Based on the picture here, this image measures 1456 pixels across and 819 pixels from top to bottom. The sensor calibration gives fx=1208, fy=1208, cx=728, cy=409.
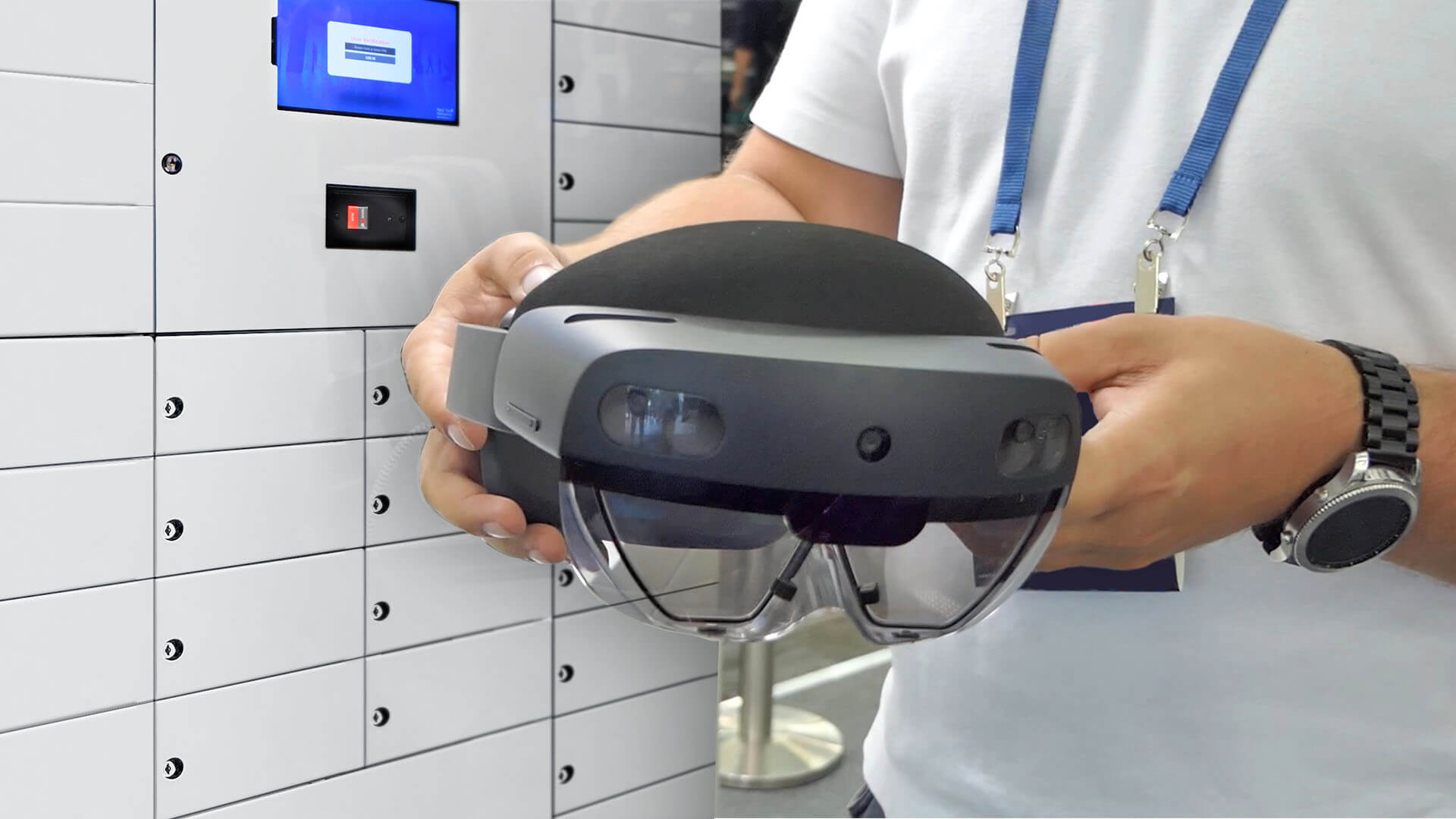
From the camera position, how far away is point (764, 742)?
7.36ft

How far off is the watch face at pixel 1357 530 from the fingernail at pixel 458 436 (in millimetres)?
281

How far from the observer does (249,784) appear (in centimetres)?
110

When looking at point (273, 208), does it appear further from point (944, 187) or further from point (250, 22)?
point (944, 187)

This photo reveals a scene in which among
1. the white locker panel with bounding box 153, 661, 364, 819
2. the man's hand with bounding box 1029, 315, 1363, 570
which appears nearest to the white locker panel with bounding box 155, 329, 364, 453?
the white locker panel with bounding box 153, 661, 364, 819

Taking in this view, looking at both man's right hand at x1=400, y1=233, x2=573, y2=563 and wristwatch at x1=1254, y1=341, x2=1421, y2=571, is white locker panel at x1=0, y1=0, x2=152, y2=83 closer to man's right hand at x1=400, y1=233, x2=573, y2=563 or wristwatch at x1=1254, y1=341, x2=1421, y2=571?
man's right hand at x1=400, y1=233, x2=573, y2=563

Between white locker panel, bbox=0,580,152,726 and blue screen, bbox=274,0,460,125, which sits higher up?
blue screen, bbox=274,0,460,125

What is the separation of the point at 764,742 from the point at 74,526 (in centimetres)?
151

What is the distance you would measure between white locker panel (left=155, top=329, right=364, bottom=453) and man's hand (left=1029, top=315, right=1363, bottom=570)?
83 cm

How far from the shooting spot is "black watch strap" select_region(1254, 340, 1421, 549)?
0.39 metres

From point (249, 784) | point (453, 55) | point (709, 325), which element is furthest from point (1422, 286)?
point (249, 784)

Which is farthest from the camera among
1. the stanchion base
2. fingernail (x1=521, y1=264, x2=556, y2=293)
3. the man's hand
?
the stanchion base

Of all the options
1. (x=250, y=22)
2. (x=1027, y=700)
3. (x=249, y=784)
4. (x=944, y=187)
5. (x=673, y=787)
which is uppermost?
(x=250, y=22)

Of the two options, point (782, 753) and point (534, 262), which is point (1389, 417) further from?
point (782, 753)

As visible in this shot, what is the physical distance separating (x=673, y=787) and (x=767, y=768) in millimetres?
752
